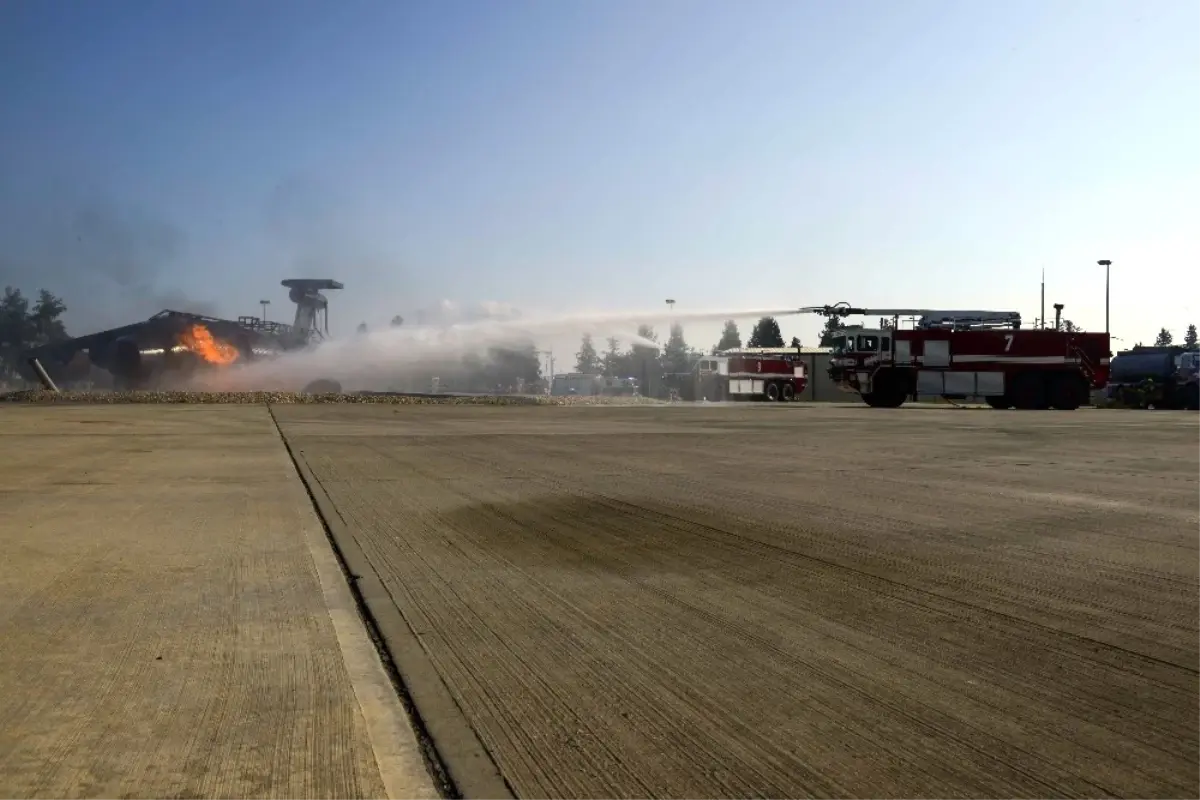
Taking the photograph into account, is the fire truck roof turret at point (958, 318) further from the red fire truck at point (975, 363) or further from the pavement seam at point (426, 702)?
the pavement seam at point (426, 702)

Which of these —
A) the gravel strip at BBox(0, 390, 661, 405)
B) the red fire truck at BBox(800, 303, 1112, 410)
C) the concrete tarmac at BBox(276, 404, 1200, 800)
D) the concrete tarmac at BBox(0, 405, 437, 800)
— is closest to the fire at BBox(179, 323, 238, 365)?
the gravel strip at BBox(0, 390, 661, 405)

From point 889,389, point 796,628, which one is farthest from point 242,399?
point 796,628

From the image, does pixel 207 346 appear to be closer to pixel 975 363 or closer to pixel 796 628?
pixel 975 363

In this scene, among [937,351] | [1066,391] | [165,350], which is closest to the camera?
[937,351]

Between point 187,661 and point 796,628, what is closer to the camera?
point 187,661

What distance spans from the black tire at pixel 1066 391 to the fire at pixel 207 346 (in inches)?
1492

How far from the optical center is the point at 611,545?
844cm

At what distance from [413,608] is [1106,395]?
51261 millimetres

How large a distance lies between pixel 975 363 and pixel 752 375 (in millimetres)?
13613

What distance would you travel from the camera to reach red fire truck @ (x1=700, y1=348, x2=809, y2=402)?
51.7m

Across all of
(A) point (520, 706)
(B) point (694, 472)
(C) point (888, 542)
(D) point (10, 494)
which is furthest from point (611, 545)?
(D) point (10, 494)

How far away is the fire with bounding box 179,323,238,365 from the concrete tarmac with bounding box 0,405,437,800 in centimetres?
4142

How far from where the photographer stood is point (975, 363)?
39969 mm

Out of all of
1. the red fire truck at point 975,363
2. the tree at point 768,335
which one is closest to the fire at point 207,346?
the red fire truck at point 975,363
